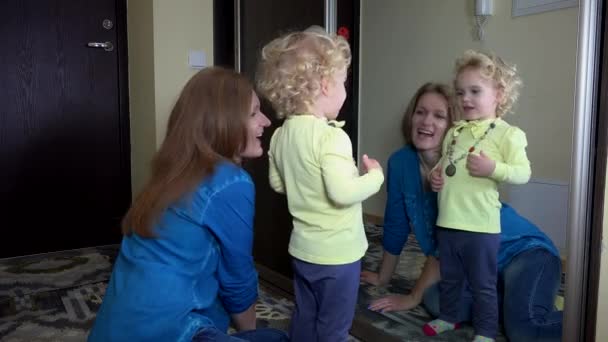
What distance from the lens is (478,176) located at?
4.66ft

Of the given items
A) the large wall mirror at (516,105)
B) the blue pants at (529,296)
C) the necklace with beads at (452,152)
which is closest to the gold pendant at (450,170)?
the necklace with beads at (452,152)

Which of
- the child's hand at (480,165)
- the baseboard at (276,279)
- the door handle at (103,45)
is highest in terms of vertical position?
the door handle at (103,45)

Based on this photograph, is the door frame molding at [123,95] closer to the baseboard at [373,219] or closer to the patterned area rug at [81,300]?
the patterned area rug at [81,300]

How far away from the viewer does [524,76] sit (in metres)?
1.43

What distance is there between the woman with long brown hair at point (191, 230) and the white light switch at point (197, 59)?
1.29 metres

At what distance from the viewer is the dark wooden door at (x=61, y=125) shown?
2541 millimetres

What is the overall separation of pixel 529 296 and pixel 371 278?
2.33 feet

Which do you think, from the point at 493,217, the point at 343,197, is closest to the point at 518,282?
the point at 493,217

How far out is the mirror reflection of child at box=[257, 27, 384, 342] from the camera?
1185mm

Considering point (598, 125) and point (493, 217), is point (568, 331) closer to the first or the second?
point (493, 217)

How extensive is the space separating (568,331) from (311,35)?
0.92 metres

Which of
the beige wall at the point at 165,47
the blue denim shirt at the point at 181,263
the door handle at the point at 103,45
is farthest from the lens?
the door handle at the point at 103,45

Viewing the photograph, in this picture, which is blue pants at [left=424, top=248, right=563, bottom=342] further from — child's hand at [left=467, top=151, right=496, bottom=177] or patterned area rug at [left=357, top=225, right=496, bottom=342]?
child's hand at [left=467, top=151, right=496, bottom=177]

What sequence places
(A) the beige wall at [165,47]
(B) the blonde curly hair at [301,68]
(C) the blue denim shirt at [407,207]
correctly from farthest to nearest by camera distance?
(A) the beige wall at [165,47] < (C) the blue denim shirt at [407,207] < (B) the blonde curly hair at [301,68]
